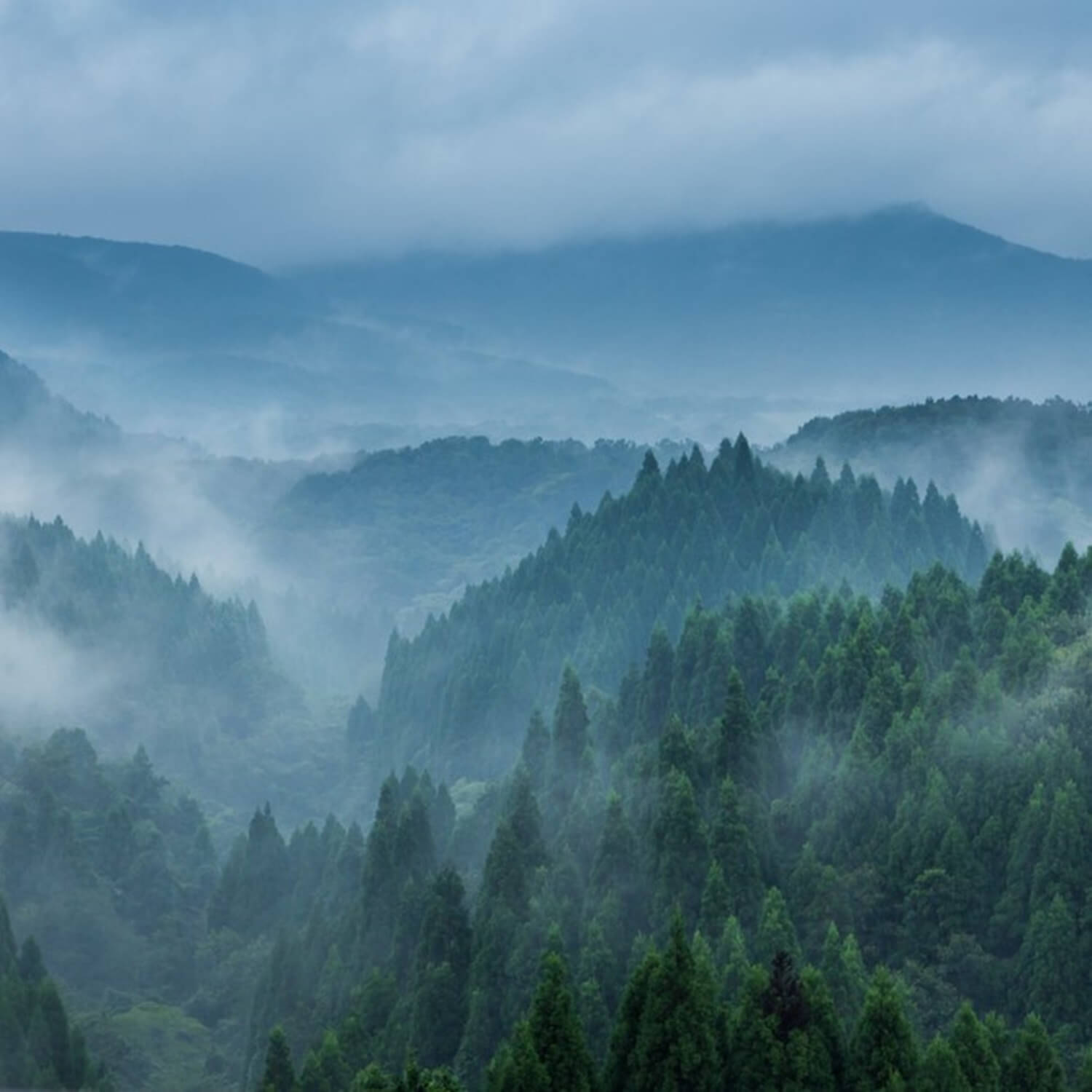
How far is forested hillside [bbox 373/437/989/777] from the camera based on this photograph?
479ft

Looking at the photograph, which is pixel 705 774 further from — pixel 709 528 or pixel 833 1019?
pixel 709 528

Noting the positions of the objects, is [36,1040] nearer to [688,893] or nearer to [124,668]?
[688,893]

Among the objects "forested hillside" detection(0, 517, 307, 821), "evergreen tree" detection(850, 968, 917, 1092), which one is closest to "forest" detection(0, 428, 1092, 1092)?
"evergreen tree" detection(850, 968, 917, 1092)

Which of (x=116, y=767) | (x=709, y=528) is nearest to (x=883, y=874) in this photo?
(x=709, y=528)

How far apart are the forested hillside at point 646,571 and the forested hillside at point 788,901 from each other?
45332mm

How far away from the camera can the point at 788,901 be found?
72062 millimetres

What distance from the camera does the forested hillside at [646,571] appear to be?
146125 mm

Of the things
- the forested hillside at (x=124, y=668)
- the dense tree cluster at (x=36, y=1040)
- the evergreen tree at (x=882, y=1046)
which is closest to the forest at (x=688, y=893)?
the evergreen tree at (x=882, y=1046)

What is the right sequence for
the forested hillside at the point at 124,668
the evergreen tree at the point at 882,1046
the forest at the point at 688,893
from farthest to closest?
the forested hillside at the point at 124,668 → the forest at the point at 688,893 → the evergreen tree at the point at 882,1046

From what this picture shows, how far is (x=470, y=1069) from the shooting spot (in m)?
72.9

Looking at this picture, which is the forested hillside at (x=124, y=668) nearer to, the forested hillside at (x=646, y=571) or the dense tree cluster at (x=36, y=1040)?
the forested hillside at (x=646, y=571)

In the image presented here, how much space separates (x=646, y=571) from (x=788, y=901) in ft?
272

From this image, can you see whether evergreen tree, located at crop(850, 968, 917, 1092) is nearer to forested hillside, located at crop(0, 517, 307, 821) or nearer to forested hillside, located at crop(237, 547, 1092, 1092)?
forested hillside, located at crop(237, 547, 1092, 1092)

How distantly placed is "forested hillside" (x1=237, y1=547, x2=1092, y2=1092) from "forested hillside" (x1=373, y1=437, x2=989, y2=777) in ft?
149
